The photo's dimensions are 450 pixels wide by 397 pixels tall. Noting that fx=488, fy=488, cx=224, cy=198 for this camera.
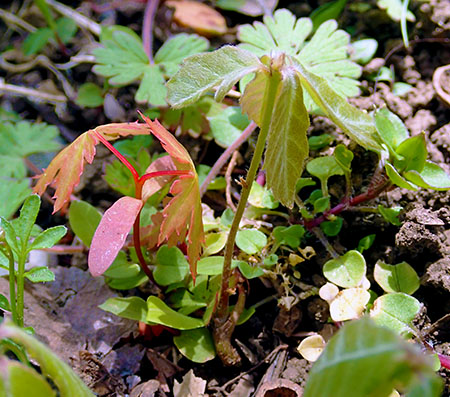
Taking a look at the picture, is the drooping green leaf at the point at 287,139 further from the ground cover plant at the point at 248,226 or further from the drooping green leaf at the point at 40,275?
the drooping green leaf at the point at 40,275

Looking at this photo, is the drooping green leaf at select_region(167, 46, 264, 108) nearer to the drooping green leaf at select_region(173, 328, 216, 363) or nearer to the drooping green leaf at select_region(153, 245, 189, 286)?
the drooping green leaf at select_region(153, 245, 189, 286)

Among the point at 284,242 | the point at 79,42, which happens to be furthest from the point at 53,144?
the point at 284,242

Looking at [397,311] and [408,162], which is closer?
[397,311]

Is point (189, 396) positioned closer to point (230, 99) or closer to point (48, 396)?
point (48, 396)

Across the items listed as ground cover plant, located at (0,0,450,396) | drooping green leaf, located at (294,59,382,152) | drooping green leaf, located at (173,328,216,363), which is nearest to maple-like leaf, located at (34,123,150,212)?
ground cover plant, located at (0,0,450,396)

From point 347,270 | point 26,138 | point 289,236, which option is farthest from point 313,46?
point 26,138

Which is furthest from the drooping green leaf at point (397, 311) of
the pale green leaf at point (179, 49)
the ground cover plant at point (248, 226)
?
the pale green leaf at point (179, 49)

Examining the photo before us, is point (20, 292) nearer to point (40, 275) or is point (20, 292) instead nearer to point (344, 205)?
point (40, 275)
